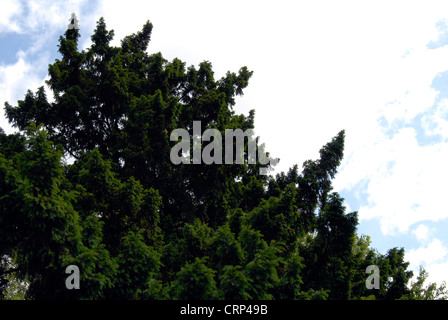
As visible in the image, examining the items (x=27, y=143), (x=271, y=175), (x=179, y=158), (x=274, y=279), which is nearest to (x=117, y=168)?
(x=179, y=158)

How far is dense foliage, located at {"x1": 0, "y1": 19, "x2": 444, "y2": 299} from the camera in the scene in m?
11.3

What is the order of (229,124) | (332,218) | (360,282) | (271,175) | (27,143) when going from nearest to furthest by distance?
1. (27,143)
2. (332,218)
3. (360,282)
4. (229,124)
5. (271,175)

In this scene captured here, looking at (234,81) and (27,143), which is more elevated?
(234,81)

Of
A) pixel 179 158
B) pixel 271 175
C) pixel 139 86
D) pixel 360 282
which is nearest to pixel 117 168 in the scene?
pixel 179 158

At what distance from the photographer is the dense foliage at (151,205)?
11.3m

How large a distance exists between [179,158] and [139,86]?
534cm

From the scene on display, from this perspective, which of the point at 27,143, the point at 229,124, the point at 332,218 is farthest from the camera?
the point at 229,124

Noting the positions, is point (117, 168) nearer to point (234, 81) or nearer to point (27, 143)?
point (27, 143)

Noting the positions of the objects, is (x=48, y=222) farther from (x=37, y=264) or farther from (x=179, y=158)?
(x=179, y=158)

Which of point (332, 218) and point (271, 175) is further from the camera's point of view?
point (271, 175)

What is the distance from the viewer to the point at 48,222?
11.1 meters

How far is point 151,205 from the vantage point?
1462 cm

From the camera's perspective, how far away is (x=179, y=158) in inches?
695
